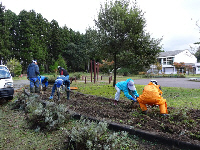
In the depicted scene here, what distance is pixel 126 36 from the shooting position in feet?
41.7

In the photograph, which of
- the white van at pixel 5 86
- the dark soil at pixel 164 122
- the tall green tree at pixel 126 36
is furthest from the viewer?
the tall green tree at pixel 126 36

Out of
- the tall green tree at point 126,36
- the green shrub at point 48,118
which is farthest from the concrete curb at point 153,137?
the tall green tree at point 126,36

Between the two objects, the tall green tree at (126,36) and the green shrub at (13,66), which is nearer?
the tall green tree at (126,36)

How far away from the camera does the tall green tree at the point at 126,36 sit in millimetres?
12398

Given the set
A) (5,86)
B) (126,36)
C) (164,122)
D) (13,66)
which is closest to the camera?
(164,122)

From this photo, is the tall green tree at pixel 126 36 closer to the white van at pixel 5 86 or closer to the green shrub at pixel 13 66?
the white van at pixel 5 86

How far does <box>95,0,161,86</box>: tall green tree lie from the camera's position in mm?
12398

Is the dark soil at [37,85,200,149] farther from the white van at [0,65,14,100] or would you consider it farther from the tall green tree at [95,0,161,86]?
the tall green tree at [95,0,161,86]

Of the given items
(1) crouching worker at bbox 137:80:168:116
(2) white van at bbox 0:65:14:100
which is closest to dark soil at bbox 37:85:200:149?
(1) crouching worker at bbox 137:80:168:116

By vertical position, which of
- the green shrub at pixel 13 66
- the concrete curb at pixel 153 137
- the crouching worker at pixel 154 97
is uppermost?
the green shrub at pixel 13 66

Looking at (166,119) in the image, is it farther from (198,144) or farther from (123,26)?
(123,26)

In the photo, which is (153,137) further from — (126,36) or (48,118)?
(126,36)

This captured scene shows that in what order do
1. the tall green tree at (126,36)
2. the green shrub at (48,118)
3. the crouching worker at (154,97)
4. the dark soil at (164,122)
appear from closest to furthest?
1. the dark soil at (164,122)
2. the green shrub at (48,118)
3. the crouching worker at (154,97)
4. the tall green tree at (126,36)

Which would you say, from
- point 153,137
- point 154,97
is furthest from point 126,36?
point 153,137
